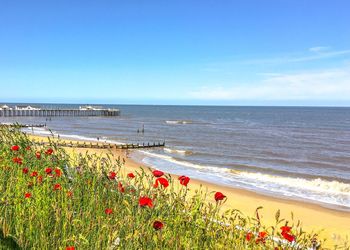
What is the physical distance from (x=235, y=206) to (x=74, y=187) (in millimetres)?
10557

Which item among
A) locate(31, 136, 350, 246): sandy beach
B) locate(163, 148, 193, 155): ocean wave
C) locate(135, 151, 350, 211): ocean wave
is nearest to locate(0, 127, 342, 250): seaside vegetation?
locate(31, 136, 350, 246): sandy beach

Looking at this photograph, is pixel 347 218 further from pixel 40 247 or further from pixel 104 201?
pixel 40 247

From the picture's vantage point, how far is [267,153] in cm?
3388

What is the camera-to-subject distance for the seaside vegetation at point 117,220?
9.62ft

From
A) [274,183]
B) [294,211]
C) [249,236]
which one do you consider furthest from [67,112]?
[249,236]

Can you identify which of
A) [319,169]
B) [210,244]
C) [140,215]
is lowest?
[319,169]

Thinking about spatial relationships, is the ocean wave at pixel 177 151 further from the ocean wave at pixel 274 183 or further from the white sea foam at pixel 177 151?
the ocean wave at pixel 274 183

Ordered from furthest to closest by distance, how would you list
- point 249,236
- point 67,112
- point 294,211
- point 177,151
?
point 67,112 < point 177,151 < point 294,211 < point 249,236

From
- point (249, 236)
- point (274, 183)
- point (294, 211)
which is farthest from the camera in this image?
point (274, 183)

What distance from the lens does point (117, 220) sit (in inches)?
146

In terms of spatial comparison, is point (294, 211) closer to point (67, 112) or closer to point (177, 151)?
point (177, 151)

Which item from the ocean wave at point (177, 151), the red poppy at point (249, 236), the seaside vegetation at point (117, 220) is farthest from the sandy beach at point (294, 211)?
the ocean wave at point (177, 151)

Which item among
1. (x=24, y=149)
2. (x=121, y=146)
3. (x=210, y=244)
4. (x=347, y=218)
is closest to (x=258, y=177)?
(x=347, y=218)

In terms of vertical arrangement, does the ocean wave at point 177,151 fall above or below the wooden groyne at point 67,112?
below
